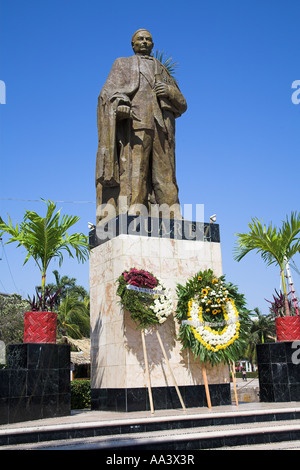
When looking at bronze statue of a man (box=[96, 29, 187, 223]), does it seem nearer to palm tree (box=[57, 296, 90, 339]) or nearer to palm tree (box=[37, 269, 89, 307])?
palm tree (box=[57, 296, 90, 339])

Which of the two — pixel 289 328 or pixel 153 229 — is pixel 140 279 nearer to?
pixel 153 229

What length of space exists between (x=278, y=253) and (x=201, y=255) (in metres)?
2.08

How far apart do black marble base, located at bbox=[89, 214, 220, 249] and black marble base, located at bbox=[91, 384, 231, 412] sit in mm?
3317

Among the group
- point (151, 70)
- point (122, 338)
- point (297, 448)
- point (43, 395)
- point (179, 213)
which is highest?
point (151, 70)

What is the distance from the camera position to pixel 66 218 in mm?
10672

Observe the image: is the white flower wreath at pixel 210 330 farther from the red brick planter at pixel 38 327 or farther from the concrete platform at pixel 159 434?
the red brick planter at pixel 38 327

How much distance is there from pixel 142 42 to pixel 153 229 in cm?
490

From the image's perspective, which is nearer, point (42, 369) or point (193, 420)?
point (193, 420)

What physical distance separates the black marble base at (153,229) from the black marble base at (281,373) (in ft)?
9.68

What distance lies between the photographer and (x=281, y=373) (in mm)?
11906

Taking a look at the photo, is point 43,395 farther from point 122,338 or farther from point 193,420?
point 193,420

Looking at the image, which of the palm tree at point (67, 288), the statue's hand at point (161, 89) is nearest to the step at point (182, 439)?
the statue's hand at point (161, 89)
